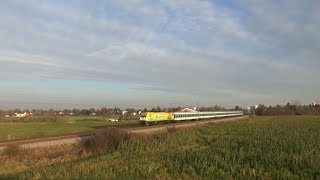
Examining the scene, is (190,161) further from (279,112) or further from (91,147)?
(279,112)

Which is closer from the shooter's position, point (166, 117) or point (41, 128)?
point (41, 128)

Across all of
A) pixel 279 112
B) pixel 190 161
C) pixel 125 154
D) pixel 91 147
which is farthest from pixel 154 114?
pixel 279 112

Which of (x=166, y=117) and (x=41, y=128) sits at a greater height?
(x=166, y=117)

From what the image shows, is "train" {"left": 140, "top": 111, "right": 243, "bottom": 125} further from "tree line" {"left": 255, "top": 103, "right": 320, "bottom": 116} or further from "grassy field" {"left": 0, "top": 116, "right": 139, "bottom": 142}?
"tree line" {"left": 255, "top": 103, "right": 320, "bottom": 116}

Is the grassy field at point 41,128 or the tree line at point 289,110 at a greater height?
the tree line at point 289,110

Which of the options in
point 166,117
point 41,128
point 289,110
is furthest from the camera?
point 289,110

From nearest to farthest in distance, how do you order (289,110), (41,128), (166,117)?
(41,128) < (166,117) < (289,110)

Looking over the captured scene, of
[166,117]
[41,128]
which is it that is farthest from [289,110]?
[41,128]

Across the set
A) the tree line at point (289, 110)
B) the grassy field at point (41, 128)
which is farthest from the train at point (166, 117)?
the tree line at point (289, 110)

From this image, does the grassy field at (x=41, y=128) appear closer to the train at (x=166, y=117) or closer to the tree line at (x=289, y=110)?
the train at (x=166, y=117)

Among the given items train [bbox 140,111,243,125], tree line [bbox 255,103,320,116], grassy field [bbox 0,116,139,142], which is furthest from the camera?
tree line [bbox 255,103,320,116]

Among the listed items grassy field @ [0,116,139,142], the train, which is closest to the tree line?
the train

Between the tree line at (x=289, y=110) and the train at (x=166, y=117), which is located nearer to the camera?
the train at (x=166, y=117)

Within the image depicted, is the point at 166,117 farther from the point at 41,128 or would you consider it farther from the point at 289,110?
the point at 289,110
